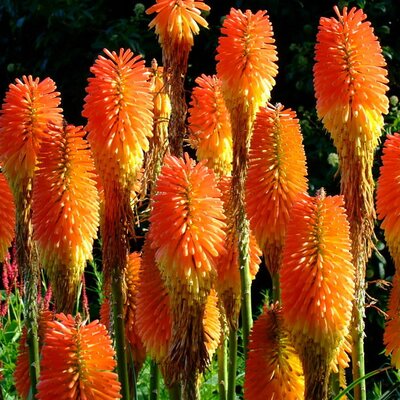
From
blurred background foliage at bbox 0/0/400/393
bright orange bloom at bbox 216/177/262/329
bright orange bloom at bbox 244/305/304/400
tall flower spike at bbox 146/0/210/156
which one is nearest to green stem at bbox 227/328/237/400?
bright orange bloom at bbox 216/177/262/329

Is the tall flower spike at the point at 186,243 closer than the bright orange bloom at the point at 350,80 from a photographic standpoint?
Yes

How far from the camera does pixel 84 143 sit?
340cm

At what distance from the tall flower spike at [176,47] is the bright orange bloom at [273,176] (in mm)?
265

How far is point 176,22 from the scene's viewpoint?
12.1 ft

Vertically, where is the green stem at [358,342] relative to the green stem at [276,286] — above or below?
below

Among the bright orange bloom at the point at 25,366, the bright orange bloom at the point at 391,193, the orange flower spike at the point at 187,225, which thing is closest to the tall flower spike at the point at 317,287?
the orange flower spike at the point at 187,225

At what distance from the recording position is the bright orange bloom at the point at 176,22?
3.69 metres

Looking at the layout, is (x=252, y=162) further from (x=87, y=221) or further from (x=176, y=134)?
(x=87, y=221)

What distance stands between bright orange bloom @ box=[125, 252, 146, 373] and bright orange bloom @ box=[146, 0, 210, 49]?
81cm

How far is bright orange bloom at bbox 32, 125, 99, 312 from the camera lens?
3320mm

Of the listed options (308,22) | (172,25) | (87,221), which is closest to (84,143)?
(87,221)

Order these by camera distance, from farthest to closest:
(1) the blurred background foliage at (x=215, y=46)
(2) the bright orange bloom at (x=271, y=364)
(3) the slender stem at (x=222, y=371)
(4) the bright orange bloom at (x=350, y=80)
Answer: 1. (1) the blurred background foliage at (x=215, y=46)
2. (3) the slender stem at (x=222, y=371)
3. (4) the bright orange bloom at (x=350, y=80)
4. (2) the bright orange bloom at (x=271, y=364)

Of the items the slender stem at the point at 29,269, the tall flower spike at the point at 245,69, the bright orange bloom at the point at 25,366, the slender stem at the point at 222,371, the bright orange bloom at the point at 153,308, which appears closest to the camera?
the bright orange bloom at the point at 153,308

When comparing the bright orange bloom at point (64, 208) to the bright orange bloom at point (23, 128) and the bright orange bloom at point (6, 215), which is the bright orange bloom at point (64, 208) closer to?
the bright orange bloom at point (23, 128)
